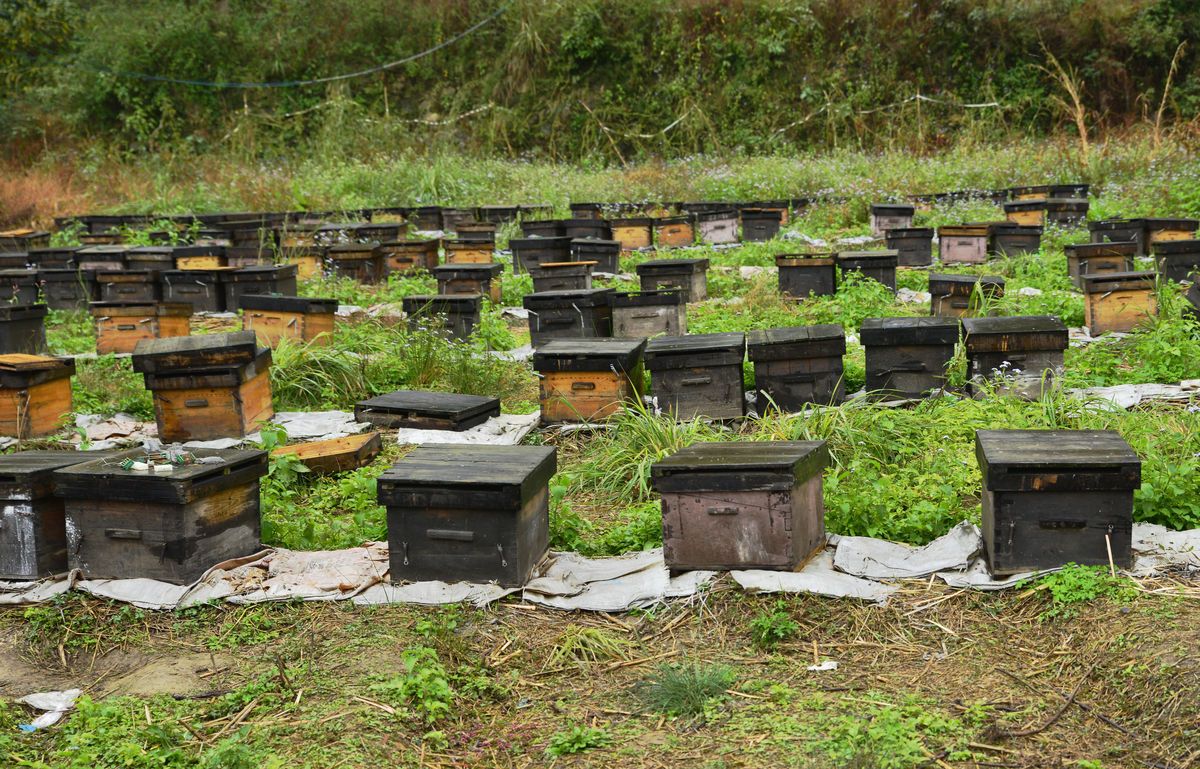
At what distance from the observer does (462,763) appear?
3.43 metres

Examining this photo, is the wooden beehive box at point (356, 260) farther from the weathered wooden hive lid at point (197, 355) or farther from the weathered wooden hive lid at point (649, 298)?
the weathered wooden hive lid at point (197, 355)

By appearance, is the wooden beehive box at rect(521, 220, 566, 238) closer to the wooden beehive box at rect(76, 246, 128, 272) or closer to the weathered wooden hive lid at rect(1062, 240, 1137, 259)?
the wooden beehive box at rect(76, 246, 128, 272)

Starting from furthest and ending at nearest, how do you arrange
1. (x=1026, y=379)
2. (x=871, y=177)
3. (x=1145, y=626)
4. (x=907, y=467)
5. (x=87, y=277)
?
1. (x=871, y=177)
2. (x=87, y=277)
3. (x=1026, y=379)
4. (x=907, y=467)
5. (x=1145, y=626)

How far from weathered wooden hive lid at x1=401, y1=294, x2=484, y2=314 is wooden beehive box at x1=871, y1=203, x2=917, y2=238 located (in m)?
6.09

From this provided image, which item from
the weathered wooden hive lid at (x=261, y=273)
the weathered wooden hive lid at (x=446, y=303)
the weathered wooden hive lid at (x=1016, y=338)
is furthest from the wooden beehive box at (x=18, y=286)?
the weathered wooden hive lid at (x=1016, y=338)

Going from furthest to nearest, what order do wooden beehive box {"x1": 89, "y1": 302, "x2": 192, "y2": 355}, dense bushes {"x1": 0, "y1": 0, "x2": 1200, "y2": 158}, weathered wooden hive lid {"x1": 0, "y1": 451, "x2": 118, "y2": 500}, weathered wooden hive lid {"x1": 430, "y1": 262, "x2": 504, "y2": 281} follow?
dense bushes {"x1": 0, "y1": 0, "x2": 1200, "y2": 158}, weathered wooden hive lid {"x1": 430, "y1": 262, "x2": 504, "y2": 281}, wooden beehive box {"x1": 89, "y1": 302, "x2": 192, "y2": 355}, weathered wooden hive lid {"x1": 0, "y1": 451, "x2": 118, "y2": 500}

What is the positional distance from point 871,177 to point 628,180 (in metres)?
3.91

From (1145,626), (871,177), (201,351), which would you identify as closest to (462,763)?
(1145,626)

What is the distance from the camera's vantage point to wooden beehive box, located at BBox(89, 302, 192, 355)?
8.68 metres

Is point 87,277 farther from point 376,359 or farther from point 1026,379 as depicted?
point 1026,379

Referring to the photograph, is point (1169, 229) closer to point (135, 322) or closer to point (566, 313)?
point (566, 313)

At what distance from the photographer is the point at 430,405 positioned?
6.96 meters

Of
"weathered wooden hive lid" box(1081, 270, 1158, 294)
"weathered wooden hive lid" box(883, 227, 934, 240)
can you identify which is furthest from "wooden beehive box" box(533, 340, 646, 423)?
"weathered wooden hive lid" box(883, 227, 934, 240)

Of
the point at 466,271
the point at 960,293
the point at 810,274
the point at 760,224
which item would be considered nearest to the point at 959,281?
the point at 960,293
